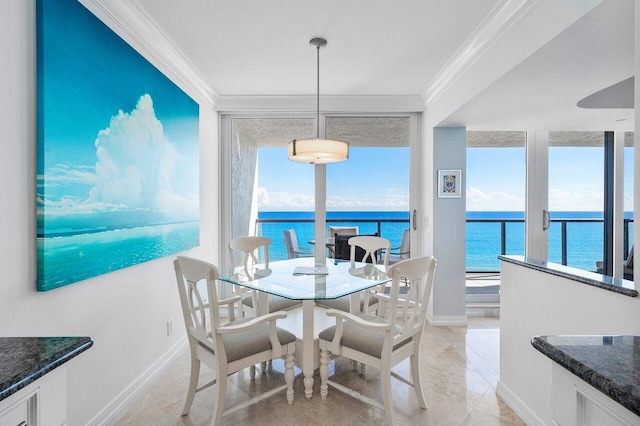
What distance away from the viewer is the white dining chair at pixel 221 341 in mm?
1709

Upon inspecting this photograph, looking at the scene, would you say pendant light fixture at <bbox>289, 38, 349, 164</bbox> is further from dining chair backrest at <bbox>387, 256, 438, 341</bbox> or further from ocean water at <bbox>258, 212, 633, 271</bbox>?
ocean water at <bbox>258, 212, 633, 271</bbox>

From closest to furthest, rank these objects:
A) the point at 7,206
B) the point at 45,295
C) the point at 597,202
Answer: the point at 7,206, the point at 45,295, the point at 597,202

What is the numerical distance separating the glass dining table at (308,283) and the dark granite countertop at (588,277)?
0.88 meters

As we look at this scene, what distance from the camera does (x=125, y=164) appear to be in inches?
78.2

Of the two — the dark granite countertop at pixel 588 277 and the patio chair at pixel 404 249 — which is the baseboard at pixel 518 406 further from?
the patio chair at pixel 404 249

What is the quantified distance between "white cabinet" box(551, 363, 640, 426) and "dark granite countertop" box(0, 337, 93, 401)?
4.15 ft

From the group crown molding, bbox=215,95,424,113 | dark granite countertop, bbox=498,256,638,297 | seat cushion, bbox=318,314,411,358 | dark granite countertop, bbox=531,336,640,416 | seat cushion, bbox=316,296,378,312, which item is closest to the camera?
dark granite countertop, bbox=531,336,640,416

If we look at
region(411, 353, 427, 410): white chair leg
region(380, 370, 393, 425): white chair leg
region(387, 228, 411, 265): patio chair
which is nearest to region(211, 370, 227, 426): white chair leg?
region(380, 370, 393, 425): white chair leg

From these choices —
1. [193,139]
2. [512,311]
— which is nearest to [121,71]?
[193,139]

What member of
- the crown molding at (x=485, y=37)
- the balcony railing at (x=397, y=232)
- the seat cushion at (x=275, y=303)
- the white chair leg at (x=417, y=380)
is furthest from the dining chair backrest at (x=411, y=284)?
the balcony railing at (x=397, y=232)

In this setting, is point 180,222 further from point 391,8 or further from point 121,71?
point 391,8

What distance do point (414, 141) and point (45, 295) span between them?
12.0ft

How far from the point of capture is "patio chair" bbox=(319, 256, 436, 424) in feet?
5.77

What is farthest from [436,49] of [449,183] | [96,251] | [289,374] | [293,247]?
[96,251]
